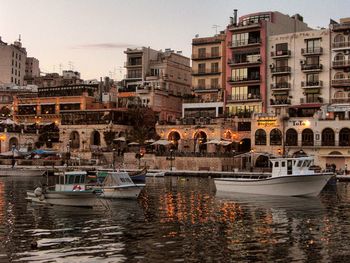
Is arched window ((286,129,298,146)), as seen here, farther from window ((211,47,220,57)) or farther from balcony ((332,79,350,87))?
window ((211,47,220,57))

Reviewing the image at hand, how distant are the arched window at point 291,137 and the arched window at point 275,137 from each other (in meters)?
1.16

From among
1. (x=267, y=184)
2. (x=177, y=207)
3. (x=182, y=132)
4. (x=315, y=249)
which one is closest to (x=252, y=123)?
(x=182, y=132)

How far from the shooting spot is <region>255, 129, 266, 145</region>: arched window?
3238 inches

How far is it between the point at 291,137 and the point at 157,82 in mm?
32907

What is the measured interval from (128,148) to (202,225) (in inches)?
2342

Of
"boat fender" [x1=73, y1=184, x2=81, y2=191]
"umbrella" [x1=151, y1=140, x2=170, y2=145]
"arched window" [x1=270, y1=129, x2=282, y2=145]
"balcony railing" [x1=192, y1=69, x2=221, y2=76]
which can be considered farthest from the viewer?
"balcony railing" [x1=192, y1=69, x2=221, y2=76]

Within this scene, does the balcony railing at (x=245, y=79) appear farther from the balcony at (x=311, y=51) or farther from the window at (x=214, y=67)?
the balcony at (x=311, y=51)

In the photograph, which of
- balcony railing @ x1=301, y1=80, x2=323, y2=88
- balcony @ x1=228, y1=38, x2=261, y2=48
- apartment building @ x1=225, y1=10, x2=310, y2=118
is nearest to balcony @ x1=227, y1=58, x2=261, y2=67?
apartment building @ x1=225, y1=10, x2=310, y2=118

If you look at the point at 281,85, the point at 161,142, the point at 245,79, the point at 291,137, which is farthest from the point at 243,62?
the point at 161,142

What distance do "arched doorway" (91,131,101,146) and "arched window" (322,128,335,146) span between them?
41.1m

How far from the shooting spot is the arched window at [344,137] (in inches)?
2970

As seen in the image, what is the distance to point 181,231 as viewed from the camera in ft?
98.8

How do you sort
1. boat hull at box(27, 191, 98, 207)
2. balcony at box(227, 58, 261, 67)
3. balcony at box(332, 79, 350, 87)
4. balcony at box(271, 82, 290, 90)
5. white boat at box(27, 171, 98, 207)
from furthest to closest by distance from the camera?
balcony at box(227, 58, 261, 67) → balcony at box(271, 82, 290, 90) → balcony at box(332, 79, 350, 87) → white boat at box(27, 171, 98, 207) → boat hull at box(27, 191, 98, 207)

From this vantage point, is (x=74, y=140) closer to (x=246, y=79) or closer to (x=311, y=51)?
(x=246, y=79)
